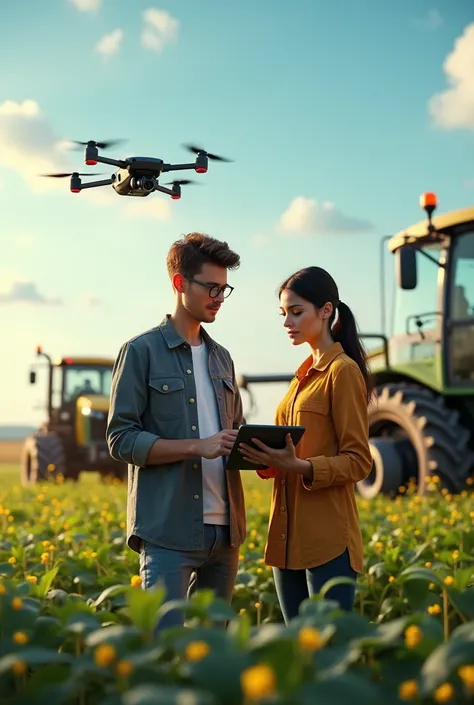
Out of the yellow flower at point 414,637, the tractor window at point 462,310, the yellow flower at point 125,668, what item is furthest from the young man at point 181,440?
the tractor window at point 462,310

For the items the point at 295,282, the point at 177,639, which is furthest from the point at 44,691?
the point at 295,282

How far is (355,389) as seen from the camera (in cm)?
320

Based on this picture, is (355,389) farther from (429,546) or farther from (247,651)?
(429,546)

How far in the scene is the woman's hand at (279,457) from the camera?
3.06m

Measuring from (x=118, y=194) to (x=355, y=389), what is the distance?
2.49 meters

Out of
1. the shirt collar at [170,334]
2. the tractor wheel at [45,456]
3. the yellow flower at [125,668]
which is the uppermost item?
the shirt collar at [170,334]

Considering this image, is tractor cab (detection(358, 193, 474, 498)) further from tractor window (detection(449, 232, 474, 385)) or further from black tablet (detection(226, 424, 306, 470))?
black tablet (detection(226, 424, 306, 470))

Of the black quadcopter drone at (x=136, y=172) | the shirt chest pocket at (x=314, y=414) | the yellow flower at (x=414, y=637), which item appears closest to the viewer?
the yellow flower at (x=414, y=637)

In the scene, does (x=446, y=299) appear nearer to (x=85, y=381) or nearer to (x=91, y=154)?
(x=91, y=154)

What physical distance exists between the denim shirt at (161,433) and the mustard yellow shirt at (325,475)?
0.17m

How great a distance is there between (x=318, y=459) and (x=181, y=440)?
18.4 inches

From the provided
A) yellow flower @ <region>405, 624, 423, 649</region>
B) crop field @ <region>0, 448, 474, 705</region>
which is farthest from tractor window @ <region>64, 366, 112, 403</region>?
yellow flower @ <region>405, 624, 423, 649</region>

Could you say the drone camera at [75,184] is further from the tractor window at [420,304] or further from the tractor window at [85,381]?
the tractor window at [85,381]

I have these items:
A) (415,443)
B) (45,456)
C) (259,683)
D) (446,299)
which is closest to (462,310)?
(446,299)
